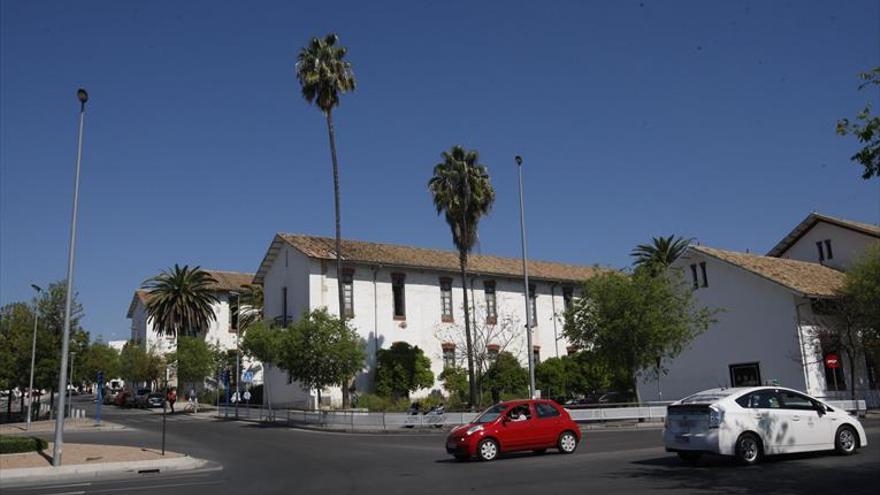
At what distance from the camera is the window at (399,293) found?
158 feet

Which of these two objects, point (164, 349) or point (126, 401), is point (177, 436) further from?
point (164, 349)

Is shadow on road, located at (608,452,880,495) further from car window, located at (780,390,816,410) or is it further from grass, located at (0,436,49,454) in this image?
grass, located at (0,436,49,454)

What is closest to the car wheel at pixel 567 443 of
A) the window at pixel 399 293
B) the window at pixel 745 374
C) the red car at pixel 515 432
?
the red car at pixel 515 432

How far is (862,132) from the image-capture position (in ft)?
45.0

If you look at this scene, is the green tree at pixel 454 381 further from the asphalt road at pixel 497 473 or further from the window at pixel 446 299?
the asphalt road at pixel 497 473

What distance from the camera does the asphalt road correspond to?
1195cm

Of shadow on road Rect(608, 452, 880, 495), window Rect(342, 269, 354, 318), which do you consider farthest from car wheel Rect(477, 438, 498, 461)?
window Rect(342, 269, 354, 318)

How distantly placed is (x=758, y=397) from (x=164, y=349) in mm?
64243

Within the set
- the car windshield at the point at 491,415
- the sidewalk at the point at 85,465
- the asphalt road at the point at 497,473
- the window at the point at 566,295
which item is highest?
the window at the point at 566,295

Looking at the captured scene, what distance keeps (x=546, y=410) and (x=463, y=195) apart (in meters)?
23.3

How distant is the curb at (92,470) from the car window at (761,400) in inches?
531

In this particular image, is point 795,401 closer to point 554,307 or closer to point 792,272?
point 792,272

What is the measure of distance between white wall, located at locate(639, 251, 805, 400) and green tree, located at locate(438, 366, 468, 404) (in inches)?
468

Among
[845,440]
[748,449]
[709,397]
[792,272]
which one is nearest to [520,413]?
[709,397]
